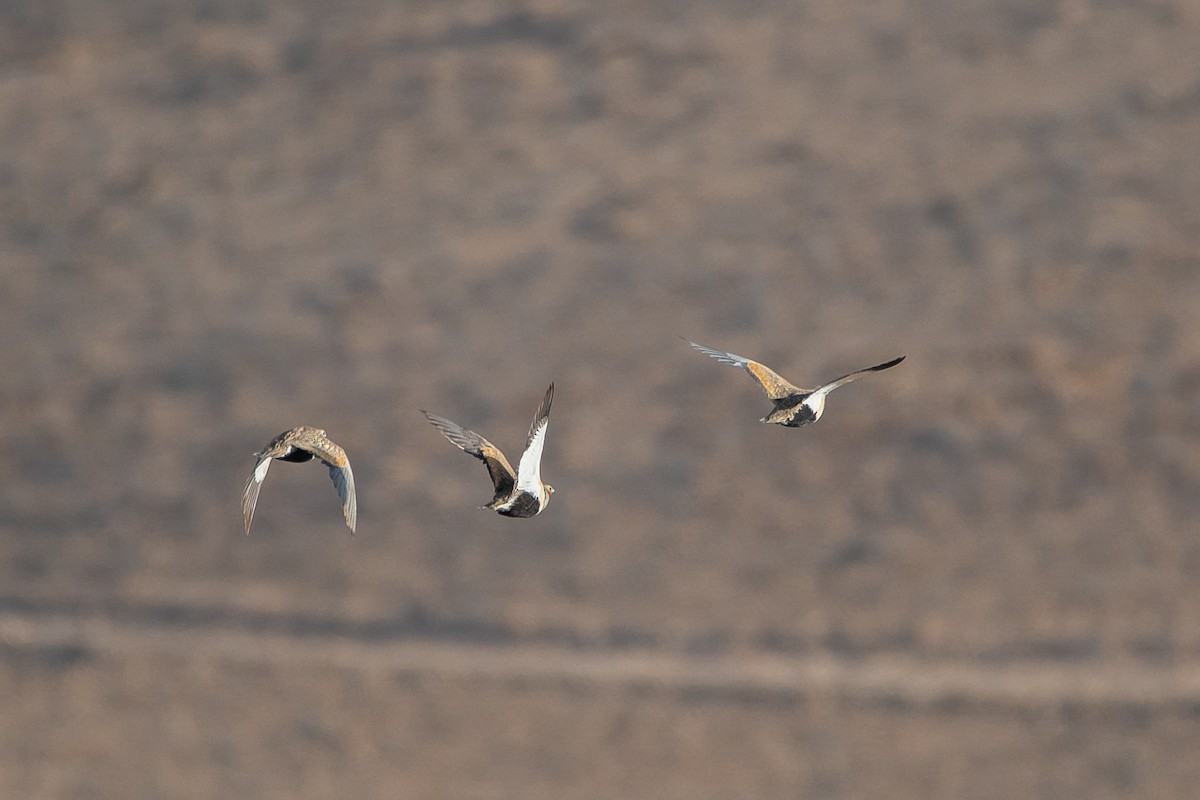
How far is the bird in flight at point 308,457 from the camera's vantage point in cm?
841

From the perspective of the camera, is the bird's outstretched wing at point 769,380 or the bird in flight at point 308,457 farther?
the bird's outstretched wing at point 769,380

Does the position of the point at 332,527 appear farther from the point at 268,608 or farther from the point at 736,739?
the point at 736,739

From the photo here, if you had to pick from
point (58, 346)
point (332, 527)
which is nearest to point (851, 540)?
point (332, 527)

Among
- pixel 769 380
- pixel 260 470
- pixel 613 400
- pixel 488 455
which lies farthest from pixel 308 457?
pixel 613 400

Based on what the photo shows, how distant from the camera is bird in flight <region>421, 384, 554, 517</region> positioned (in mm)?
8156

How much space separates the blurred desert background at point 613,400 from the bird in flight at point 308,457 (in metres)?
12.0

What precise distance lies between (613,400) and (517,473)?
1460cm

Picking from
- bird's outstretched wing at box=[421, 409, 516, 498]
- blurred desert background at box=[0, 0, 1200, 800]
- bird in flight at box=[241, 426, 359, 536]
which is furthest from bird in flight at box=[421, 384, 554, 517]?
blurred desert background at box=[0, 0, 1200, 800]

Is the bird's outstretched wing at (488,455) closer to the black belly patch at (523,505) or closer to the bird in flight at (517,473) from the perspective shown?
the bird in flight at (517,473)

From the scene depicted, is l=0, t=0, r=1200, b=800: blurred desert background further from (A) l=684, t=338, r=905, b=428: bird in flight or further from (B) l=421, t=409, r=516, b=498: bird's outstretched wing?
(B) l=421, t=409, r=516, b=498: bird's outstretched wing

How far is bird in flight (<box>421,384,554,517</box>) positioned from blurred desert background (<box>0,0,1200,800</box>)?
1266 cm

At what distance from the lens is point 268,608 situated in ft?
72.7

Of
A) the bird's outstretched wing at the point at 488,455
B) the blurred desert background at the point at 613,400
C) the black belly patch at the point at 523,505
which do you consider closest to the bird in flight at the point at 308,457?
the bird's outstretched wing at the point at 488,455

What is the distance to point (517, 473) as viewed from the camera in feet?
27.6
